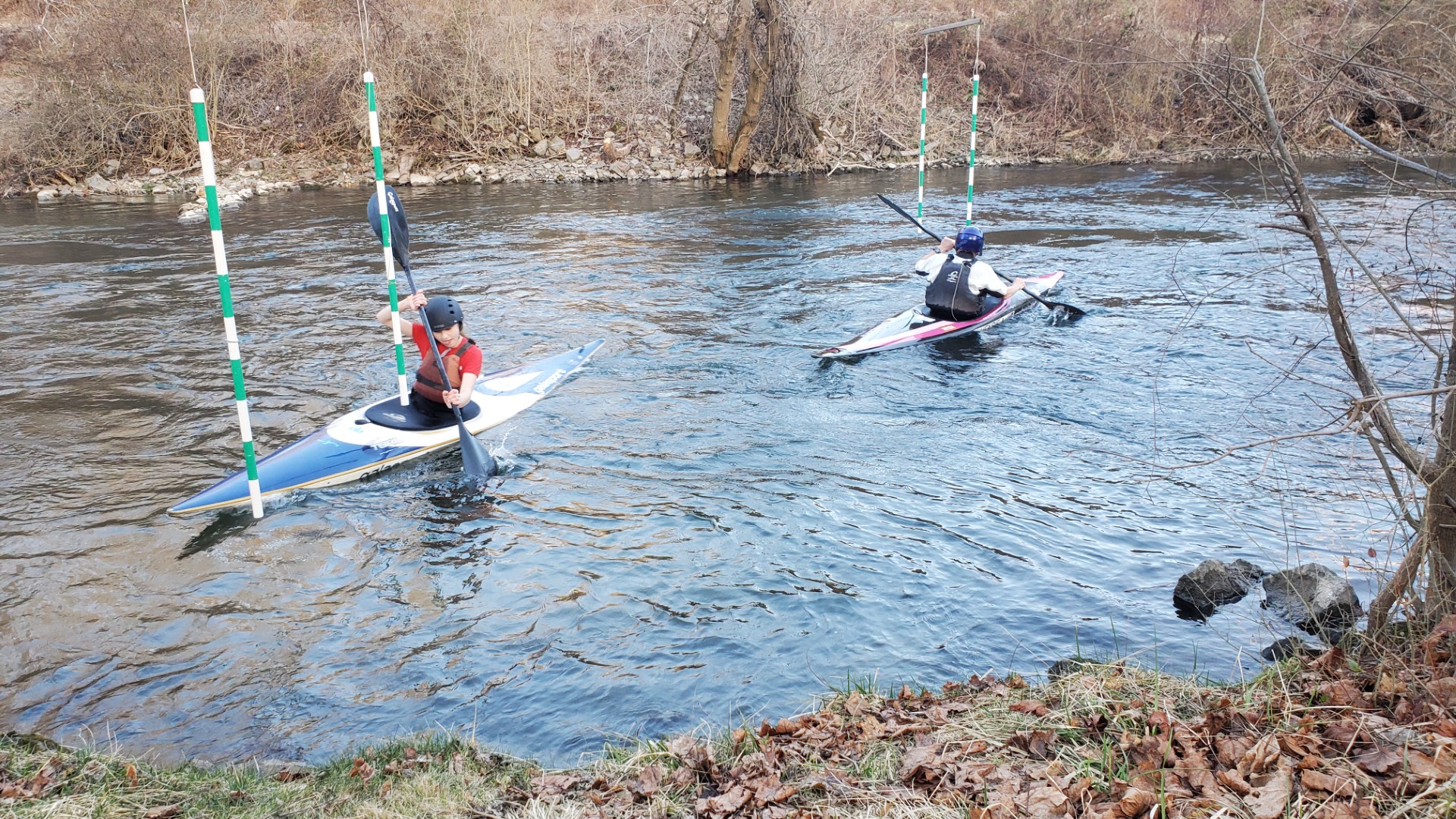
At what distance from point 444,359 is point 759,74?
14.0m

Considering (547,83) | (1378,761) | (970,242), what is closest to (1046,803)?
(1378,761)

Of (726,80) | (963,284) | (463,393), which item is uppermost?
(726,80)

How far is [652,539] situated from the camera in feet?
18.2

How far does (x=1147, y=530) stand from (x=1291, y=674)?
6.98ft

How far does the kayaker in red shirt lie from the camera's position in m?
6.41

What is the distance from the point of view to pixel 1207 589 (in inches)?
183

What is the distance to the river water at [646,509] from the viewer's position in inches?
167

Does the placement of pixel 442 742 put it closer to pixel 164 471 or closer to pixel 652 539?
pixel 652 539

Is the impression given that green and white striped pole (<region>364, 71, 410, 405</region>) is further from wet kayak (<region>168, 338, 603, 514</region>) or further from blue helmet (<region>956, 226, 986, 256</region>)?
blue helmet (<region>956, 226, 986, 256</region>)

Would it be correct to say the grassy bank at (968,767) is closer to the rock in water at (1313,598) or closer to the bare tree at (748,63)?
the rock in water at (1313,598)

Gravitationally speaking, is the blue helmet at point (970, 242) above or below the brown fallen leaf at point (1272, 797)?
above

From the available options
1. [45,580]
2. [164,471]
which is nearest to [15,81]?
[164,471]

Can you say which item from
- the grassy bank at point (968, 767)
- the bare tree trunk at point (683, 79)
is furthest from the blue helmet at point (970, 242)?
the bare tree trunk at point (683, 79)

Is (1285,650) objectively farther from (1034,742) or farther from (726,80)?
(726,80)
